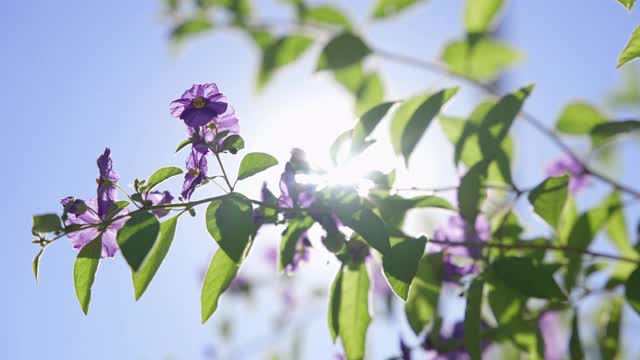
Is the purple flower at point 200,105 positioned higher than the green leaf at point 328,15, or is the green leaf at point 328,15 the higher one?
the green leaf at point 328,15

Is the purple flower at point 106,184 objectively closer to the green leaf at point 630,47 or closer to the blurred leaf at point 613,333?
the green leaf at point 630,47

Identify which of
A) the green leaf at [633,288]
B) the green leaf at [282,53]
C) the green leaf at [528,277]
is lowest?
the green leaf at [633,288]

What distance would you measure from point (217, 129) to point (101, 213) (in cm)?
22

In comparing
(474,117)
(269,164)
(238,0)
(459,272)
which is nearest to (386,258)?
(269,164)

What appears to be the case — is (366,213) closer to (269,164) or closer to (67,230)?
(269,164)

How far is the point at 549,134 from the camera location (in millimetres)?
1771

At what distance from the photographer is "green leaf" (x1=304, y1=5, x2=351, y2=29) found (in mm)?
2025

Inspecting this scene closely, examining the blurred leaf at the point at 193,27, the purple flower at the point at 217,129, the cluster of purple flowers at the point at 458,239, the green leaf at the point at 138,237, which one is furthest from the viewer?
the blurred leaf at the point at 193,27

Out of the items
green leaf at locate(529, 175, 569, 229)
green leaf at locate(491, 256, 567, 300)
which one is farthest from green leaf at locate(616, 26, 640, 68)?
green leaf at locate(491, 256, 567, 300)

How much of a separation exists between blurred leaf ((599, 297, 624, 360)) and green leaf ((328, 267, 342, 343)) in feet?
2.03

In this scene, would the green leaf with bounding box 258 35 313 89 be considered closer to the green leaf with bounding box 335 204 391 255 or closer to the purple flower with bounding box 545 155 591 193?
the purple flower with bounding box 545 155 591 193

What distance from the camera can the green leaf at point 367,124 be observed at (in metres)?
1.30

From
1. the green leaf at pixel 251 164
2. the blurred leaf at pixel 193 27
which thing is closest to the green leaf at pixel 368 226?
the green leaf at pixel 251 164

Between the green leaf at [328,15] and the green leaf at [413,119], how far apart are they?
1.51 feet
